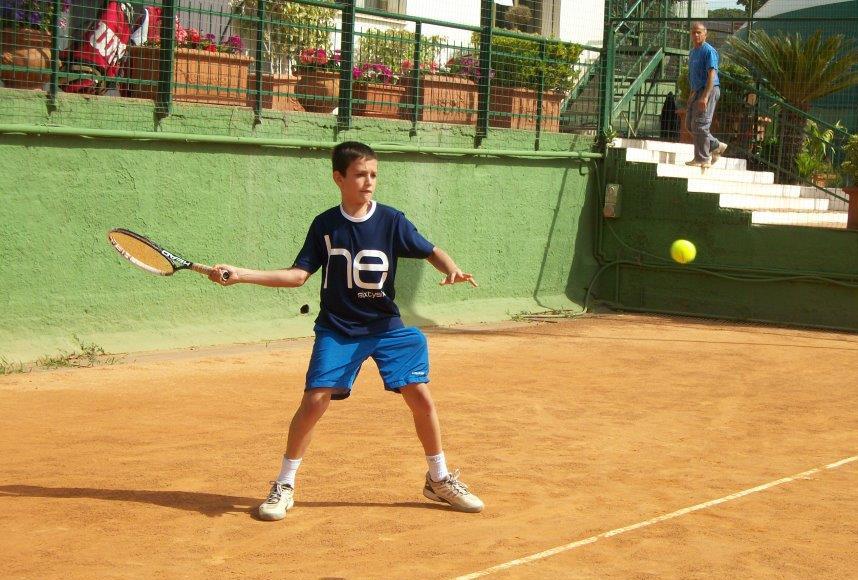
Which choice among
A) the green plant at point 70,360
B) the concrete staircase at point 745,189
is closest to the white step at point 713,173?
the concrete staircase at point 745,189

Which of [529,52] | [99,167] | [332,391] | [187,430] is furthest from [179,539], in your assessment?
[529,52]

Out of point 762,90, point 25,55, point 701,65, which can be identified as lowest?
point 25,55

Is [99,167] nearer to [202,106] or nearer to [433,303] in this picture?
[202,106]

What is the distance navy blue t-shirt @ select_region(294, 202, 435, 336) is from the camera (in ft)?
19.2

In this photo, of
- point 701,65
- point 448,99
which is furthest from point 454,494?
point 701,65

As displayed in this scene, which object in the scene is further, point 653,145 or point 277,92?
point 653,145

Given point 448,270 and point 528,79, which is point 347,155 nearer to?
point 448,270

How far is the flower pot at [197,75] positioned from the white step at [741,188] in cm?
613

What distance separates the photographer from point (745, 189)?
15.8m

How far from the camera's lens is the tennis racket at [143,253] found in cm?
575

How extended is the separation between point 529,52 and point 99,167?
6.21 metres

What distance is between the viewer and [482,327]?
44.0ft

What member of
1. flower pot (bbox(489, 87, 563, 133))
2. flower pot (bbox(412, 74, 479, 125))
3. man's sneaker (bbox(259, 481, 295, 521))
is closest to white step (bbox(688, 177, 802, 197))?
flower pot (bbox(489, 87, 563, 133))

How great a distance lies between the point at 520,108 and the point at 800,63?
630 centimetres
